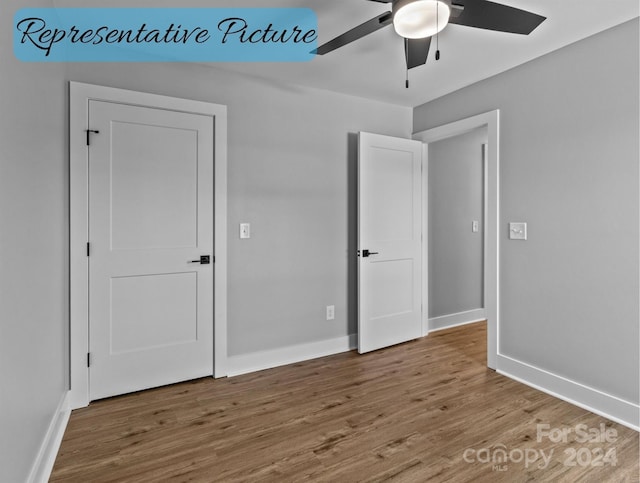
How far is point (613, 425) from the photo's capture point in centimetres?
223

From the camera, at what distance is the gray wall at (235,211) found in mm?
1421

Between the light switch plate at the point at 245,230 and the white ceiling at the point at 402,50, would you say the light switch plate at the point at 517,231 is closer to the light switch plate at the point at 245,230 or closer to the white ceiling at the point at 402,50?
the white ceiling at the point at 402,50

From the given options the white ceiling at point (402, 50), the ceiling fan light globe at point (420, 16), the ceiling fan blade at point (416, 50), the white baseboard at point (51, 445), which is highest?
the white ceiling at point (402, 50)

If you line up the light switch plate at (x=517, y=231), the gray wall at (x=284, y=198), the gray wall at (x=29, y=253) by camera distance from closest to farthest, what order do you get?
the gray wall at (x=29, y=253) < the light switch plate at (x=517, y=231) < the gray wall at (x=284, y=198)

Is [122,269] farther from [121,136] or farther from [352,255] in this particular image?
[352,255]

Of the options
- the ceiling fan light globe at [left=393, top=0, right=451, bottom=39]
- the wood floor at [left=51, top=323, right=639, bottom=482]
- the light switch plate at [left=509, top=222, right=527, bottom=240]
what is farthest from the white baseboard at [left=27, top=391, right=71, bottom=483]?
the light switch plate at [left=509, top=222, right=527, bottom=240]

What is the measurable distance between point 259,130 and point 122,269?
1.46 meters

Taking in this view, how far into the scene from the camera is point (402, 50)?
2.61 meters

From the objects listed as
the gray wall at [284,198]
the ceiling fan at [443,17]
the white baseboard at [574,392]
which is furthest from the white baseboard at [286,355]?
the ceiling fan at [443,17]

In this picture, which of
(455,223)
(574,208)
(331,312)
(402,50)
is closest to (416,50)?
(402,50)

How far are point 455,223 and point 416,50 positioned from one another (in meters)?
2.62

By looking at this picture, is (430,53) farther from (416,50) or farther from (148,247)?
(148,247)

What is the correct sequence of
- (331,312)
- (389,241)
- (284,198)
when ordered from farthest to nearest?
1. (389,241)
2. (331,312)
3. (284,198)

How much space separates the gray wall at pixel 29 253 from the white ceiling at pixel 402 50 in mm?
756
